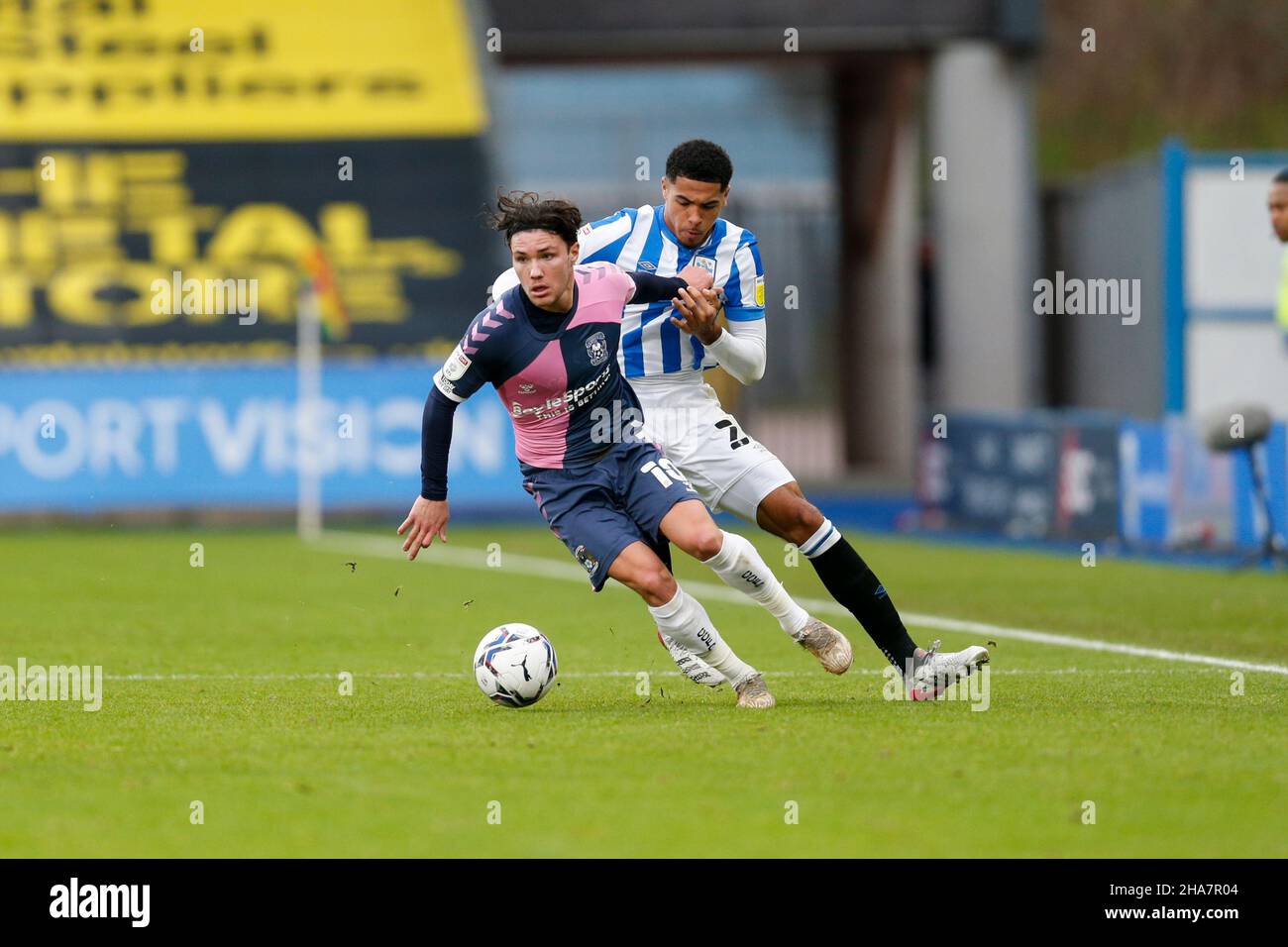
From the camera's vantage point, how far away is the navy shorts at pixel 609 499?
764 cm

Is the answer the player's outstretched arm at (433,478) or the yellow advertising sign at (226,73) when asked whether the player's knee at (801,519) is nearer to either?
the player's outstretched arm at (433,478)

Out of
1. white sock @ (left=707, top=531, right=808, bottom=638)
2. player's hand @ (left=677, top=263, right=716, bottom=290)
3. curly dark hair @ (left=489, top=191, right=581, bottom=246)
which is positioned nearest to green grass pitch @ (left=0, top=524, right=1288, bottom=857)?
white sock @ (left=707, top=531, right=808, bottom=638)

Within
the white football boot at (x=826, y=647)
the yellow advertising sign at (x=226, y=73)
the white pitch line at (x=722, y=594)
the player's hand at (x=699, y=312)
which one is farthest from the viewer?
the yellow advertising sign at (x=226, y=73)

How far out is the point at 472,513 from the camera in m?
22.9

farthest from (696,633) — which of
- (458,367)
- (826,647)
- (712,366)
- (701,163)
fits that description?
(701,163)

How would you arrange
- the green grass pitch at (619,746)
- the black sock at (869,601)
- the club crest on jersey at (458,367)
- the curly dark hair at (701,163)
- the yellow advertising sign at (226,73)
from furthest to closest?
the yellow advertising sign at (226,73)
the curly dark hair at (701,163)
the black sock at (869,601)
the club crest on jersey at (458,367)
the green grass pitch at (619,746)

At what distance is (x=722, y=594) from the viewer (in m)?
13.5

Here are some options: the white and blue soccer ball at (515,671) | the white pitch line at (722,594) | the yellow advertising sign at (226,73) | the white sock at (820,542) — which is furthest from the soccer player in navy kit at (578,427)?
the yellow advertising sign at (226,73)

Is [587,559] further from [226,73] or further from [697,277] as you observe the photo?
[226,73]

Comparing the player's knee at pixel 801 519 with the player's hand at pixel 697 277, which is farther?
the player's knee at pixel 801 519

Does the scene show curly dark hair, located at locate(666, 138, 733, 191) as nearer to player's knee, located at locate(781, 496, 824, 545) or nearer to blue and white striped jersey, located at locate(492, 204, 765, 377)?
blue and white striped jersey, located at locate(492, 204, 765, 377)

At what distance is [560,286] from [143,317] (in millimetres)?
17738

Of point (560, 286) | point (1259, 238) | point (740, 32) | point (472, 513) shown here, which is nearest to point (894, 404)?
point (740, 32)
